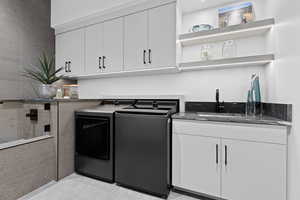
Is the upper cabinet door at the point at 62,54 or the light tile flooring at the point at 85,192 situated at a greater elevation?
the upper cabinet door at the point at 62,54

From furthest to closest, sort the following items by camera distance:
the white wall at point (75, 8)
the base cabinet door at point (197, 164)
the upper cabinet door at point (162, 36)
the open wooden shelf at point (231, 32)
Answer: the white wall at point (75, 8)
the upper cabinet door at point (162, 36)
the open wooden shelf at point (231, 32)
the base cabinet door at point (197, 164)

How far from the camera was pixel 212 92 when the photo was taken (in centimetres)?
192

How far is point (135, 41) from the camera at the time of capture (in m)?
1.98

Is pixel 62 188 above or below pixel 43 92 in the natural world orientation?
below

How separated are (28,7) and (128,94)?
88.1 inches

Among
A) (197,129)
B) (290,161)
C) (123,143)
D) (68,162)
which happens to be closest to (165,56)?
(197,129)

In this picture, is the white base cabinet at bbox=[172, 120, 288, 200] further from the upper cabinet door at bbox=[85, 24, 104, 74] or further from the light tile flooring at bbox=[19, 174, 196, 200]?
the upper cabinet door at bbox=[85, 24, 104, 74]

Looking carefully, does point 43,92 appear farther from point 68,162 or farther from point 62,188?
point 62,188

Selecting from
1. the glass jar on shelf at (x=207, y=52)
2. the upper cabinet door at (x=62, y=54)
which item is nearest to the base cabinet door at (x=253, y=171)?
the glass jar on shelf at (x=207, y=52)

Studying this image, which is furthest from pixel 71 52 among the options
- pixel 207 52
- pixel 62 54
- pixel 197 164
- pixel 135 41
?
pixel 197 164

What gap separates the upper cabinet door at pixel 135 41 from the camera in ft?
6.30

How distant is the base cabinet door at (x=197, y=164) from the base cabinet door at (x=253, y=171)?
0.23 ft

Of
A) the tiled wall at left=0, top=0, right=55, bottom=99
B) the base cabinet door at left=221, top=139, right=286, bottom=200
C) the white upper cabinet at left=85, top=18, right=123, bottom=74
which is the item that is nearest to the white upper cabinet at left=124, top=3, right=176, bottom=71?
the white upper cabinet at left=85, top=18, right=123, bottom=74

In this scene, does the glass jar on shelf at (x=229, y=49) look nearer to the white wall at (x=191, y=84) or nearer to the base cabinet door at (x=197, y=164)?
the white wall at (x=191, y=84)
